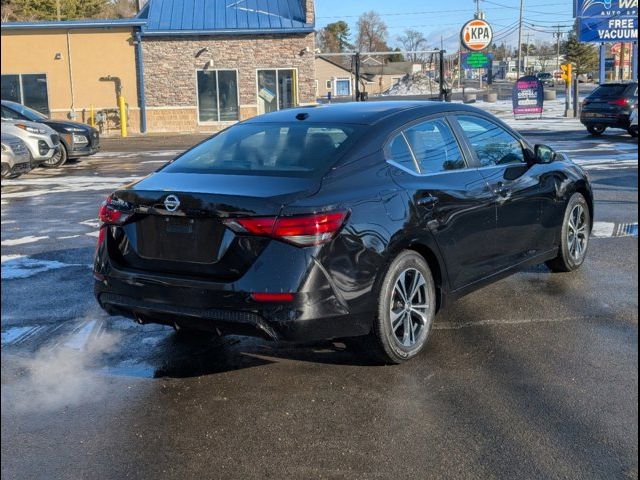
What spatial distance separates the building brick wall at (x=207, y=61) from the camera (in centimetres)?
3117

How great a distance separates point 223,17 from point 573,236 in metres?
27.7

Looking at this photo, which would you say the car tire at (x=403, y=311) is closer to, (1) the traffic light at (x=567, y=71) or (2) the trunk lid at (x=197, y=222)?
(2) the trunk lid at (x=197, y=222)

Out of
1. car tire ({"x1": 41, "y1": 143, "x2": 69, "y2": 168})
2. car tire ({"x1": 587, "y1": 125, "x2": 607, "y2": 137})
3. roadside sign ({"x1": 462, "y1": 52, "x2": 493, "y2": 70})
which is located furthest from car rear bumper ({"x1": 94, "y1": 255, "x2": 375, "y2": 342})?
roadside sign ({"x1": 462, "y1": 52, "x2": 493, "y2": 70})

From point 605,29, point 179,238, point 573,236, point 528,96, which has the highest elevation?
point 605,29

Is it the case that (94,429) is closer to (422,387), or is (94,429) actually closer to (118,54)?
(422,387)

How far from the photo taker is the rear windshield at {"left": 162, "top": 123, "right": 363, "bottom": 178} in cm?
457

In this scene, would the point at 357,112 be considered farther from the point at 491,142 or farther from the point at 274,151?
the point at 491,142

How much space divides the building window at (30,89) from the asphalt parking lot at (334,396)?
2659 cm

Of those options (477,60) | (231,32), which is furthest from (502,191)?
(477,60)

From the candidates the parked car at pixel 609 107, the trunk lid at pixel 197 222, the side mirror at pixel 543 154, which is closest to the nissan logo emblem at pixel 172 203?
the trunk lid at pixel 197 222

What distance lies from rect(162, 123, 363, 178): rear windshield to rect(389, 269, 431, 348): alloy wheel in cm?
87

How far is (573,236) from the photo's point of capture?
6.55m

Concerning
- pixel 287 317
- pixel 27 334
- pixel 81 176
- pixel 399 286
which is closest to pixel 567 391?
pixel 399 286

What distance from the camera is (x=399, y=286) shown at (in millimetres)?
4613
